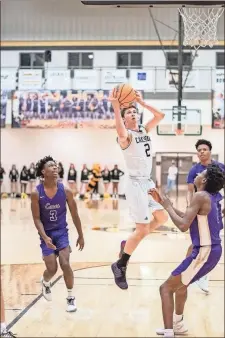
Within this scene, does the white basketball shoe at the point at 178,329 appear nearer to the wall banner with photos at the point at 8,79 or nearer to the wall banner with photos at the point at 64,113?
the wall banner with photos at the point at 64,113

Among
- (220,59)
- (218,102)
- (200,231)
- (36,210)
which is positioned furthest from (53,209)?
(220,59)

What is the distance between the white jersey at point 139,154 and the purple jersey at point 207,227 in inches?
22.3

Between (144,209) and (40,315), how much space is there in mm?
3197

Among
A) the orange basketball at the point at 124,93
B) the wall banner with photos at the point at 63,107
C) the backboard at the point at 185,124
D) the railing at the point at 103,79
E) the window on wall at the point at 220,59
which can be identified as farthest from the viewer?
the window on wall at the point at 220,59

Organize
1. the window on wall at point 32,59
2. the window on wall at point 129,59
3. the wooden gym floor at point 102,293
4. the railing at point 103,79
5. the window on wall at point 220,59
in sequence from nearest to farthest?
1. the wooden gym floor at point 102,293
2. the railing at point 103,79
3. the window on wall at point 220,59
4. the window on wall at point 129,59
5. the window on wall at point 32,59

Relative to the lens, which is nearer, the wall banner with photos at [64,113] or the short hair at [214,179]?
the short hair at [214,179]

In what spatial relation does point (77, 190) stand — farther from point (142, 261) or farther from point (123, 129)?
point (123, 129)

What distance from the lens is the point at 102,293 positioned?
7750 mm

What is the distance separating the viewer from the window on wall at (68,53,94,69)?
22203 mm

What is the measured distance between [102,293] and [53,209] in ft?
11.0

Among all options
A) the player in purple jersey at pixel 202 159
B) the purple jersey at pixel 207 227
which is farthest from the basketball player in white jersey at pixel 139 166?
the player in purple jersey at pixel 202 159

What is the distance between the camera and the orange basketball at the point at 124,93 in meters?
3.63

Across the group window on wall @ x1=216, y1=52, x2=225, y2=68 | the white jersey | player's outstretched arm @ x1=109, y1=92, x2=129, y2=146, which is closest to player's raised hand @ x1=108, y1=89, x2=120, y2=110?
player's outstretched arm @ x1=109, y1=92, x2=129, y2=146

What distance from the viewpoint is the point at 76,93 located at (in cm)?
1984
